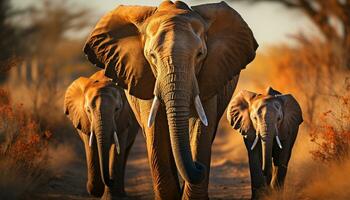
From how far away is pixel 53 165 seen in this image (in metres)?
14.9

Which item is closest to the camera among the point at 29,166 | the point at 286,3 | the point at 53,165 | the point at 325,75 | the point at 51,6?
the point at 29,166

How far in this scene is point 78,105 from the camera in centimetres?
1306

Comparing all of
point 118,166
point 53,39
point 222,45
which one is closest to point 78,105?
point 118,166

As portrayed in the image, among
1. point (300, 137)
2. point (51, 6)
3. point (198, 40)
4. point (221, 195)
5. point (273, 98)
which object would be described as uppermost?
point (198, 40)

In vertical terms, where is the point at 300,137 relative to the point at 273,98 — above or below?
below

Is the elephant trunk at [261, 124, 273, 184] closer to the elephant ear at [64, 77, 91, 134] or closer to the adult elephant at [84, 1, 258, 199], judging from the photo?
the adult elephant at [84, 1, 258, 199]

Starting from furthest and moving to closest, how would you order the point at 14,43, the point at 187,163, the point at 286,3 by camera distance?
the point at 14,43, the point at 286,3, the point at 187,163

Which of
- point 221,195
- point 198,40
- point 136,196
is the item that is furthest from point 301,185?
point 198,40

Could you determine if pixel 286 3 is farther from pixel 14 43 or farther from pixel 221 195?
pixel 221 195

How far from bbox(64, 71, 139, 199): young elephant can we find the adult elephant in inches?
Answer: 83.8

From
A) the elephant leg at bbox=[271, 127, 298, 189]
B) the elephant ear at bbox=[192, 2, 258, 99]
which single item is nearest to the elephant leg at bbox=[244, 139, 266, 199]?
the elephant leg at bbox=[271, 127, 298, 189]

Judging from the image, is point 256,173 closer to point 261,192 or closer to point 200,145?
point 261,192

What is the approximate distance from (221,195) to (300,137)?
4893mm

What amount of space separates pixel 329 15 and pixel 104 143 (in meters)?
12.6
